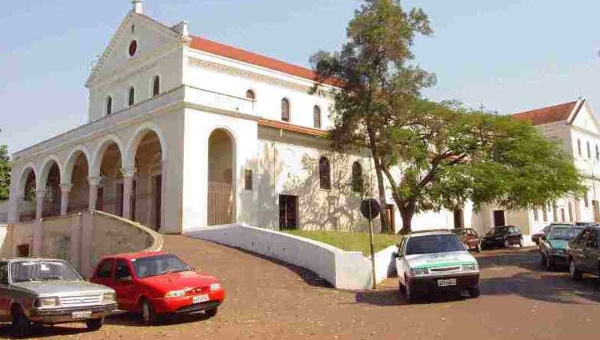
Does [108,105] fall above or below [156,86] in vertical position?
below

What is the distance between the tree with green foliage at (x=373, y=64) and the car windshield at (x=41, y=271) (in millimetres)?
18973

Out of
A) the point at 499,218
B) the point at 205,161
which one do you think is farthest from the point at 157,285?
the point at 499,218

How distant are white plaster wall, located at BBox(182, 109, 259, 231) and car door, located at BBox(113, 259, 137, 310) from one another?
39.9 feet

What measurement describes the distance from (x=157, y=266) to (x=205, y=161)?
1369 centimetres

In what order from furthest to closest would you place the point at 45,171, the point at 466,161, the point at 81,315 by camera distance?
the point at 45,171
the point at 466,161
the point at 81,315

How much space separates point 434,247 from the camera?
1324cm

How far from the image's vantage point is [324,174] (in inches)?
1325

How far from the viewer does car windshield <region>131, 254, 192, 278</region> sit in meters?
12.0

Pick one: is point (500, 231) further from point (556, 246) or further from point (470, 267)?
point (470, 267)

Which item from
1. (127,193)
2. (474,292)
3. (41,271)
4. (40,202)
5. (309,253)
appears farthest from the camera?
(40,202)

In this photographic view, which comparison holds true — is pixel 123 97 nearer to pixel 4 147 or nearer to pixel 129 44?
pixel 129 44

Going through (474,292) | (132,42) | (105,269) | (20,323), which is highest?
(132,42)

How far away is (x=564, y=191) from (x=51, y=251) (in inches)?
1040

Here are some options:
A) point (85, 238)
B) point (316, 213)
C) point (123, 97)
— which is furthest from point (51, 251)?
point (316, 213)
